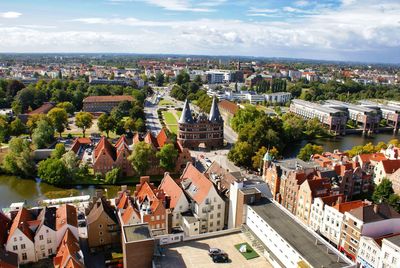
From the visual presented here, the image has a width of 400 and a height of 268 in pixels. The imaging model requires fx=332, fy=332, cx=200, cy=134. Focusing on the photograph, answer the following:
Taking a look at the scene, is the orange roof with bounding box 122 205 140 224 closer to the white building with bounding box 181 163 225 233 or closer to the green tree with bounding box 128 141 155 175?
the white building with bounding box 181 163 225 233

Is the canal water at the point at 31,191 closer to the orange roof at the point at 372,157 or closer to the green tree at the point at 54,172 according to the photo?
the green tree at the point at 54,172

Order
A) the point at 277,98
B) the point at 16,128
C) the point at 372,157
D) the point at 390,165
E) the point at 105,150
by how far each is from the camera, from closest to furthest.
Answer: the point at 390,165 → the point at 105,150 → the point at 372,157 → the point at 16,128 → the point at 277,98

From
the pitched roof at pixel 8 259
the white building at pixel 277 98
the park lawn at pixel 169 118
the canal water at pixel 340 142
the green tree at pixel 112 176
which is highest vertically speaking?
the white building at pixel 277 98

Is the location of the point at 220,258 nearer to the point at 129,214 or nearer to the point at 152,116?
the point at 129,214

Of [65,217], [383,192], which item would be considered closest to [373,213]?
[383,192]

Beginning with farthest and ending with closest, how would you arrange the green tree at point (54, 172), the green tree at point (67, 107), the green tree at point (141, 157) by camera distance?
the green tree at point (67, 107) → the green tree at point (141, 157) → the green tree at point (54, 172)

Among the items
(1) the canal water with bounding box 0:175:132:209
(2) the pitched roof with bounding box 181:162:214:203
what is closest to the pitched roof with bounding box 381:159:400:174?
(2) the pitched roof with bounding box 181:162:214:203

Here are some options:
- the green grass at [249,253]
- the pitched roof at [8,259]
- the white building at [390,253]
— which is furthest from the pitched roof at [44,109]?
the white building at [390,253]
